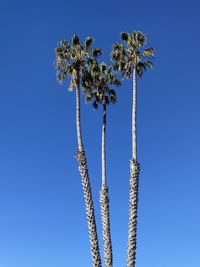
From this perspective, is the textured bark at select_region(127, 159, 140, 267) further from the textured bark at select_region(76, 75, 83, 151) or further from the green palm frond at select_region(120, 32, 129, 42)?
the green palm frond at select_region(120, 32, 129, 42)

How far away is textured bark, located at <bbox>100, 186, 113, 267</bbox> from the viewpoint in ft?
147

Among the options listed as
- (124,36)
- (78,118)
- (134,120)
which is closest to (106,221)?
(134,120)

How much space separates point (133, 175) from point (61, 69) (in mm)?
11580

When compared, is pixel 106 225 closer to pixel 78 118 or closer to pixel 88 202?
pixel 88 202

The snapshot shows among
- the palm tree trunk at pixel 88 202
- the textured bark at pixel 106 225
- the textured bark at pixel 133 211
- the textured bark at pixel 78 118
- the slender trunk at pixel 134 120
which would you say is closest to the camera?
the textured bark at pixel 133 211

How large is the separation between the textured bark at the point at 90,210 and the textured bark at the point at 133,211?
241 centimetres

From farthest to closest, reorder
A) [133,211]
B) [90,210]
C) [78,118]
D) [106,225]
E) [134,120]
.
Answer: [78,118]
[134,120]
[106,225]
[90,210]
[133,211]

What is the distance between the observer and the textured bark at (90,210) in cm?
4419

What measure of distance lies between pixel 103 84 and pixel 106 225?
14.1 meters

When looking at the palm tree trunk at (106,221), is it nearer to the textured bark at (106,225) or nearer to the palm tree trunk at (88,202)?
the textured bark at (106,225)

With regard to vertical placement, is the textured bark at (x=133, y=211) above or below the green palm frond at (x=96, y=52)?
below

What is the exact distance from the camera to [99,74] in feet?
178

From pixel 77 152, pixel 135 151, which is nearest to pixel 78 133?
pixel 77 152

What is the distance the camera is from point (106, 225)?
46.1m
